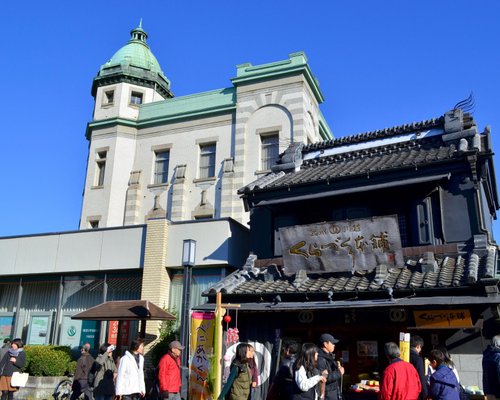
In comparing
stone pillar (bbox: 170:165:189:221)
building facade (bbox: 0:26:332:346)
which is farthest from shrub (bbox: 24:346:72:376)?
stone pillar (bbox: 170:165:189:221)

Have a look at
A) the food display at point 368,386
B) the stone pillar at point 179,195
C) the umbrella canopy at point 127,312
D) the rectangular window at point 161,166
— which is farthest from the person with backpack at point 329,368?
the rectangular window at point 161,166

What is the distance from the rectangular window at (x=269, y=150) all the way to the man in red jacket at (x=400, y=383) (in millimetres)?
16421

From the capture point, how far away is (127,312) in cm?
1384

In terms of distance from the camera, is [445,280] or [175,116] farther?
[175,116]

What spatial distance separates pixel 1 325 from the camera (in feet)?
62.6

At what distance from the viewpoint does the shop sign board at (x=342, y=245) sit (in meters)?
12.9

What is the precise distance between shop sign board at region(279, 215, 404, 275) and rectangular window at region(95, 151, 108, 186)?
14.7m

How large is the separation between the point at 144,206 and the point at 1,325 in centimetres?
847

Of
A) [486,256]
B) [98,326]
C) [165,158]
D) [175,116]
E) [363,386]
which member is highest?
[175,116]

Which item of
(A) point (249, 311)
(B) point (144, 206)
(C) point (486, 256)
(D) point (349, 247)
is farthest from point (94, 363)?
(B) point (144, 206)

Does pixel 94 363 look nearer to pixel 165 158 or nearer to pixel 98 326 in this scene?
pixel 98 326

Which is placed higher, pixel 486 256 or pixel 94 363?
pixel 486 256

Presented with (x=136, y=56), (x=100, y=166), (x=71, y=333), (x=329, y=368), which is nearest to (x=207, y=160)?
(x=100, y=166)

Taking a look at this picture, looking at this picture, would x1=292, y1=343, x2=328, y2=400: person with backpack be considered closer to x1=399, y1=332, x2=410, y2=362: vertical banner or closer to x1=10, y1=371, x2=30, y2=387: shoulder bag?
x1=399, y1=332, x2=410, y2=362: vertical banner
